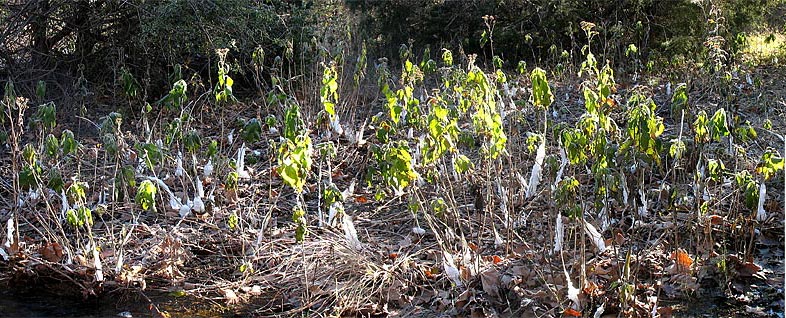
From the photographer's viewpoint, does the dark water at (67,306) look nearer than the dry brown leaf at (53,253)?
Yes

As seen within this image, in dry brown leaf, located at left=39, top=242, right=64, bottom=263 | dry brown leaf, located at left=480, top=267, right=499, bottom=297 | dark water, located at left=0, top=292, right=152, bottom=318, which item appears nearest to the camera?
dry brown leaf, located at left=480, top=267, right=499, bottom=297

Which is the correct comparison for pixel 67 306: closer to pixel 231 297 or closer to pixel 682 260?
pixel 231 297

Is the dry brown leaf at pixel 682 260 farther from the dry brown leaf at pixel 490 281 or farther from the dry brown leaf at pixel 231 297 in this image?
the dry brown leaf at pixel 231 297

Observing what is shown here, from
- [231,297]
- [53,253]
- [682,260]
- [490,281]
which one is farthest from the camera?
[53,253]

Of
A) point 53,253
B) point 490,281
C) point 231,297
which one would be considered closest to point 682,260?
point 490,281

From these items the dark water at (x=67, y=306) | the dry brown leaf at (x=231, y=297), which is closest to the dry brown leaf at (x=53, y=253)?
the dark water at (x=67, y=306)

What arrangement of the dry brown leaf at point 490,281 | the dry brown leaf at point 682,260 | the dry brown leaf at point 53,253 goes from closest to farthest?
1. the dry brown leaf at point 490,281
2. the dry brown leaf at point 682,260
3. the dry brown leaf at point 53,253

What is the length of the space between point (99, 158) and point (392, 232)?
10.2ft

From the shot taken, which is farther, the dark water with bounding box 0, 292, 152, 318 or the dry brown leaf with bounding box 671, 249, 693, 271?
the dark water with bounding box 0, 292, 152, 318

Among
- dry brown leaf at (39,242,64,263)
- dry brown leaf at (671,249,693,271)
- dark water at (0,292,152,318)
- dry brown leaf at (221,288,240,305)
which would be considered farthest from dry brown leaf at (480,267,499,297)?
dry brown leaf at (39,242,64,263)

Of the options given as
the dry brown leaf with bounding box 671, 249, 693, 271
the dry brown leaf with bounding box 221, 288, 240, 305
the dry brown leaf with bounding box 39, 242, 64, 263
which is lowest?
the dry brown leaf with bounding box 221, 288, 240, 305

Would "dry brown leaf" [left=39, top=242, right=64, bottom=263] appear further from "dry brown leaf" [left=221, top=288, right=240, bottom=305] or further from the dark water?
"dry brown leaf" [left=221, top=288, right=240, bottom=305]

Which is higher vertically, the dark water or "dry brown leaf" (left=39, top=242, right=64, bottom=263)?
"dry brown leaf" (left=39, top=242, right=64, bottom=263)

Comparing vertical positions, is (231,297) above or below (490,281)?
below
